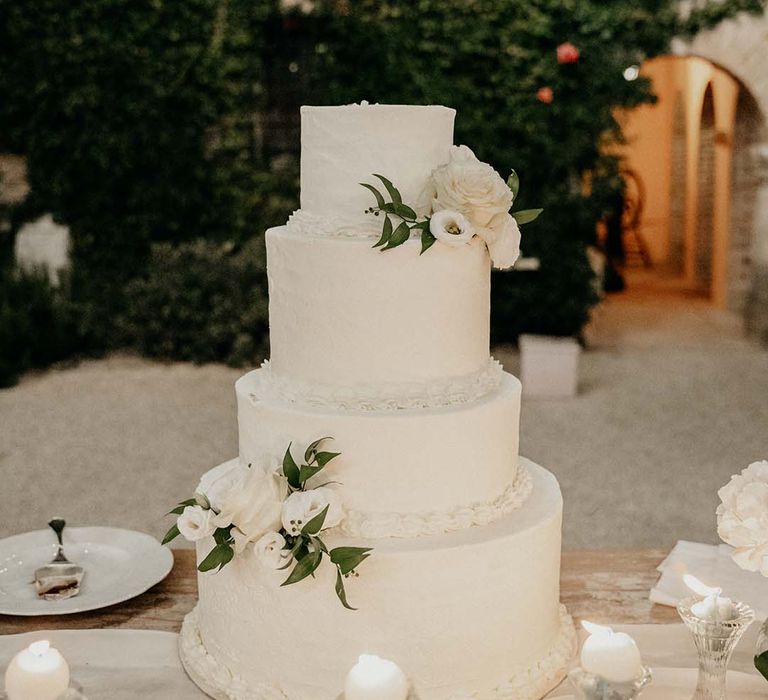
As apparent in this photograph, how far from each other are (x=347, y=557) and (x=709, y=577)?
125 centimetres

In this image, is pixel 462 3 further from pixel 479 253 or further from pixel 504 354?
pixel 479 253

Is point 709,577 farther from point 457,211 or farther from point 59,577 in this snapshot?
point 59,577

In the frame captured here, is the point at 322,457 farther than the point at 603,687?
Yes

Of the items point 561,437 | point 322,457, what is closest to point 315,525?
point 322,457

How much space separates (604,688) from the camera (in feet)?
5.18

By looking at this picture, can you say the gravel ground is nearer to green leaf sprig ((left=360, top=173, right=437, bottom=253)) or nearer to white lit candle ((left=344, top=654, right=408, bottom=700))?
green leaf sprig ((left=360, top=173, right=437, bottom=253))

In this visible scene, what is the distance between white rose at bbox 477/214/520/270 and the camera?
2.06 m

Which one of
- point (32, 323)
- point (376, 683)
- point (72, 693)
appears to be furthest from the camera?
point (32, 323)

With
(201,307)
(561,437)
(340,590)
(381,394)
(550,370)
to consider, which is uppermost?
(381,394)

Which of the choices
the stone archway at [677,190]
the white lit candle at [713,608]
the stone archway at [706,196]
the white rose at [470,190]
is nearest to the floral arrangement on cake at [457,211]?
the white rose at [470,190]

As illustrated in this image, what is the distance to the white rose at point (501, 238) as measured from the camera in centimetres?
206

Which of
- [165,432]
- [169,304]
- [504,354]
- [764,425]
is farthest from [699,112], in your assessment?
[165,432]

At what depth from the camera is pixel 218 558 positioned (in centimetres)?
191

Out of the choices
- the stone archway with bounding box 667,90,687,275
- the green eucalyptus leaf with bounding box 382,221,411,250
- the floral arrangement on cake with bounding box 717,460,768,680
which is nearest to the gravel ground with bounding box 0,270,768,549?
the floral arrangement on cake with bounding box 717,460,768,680
